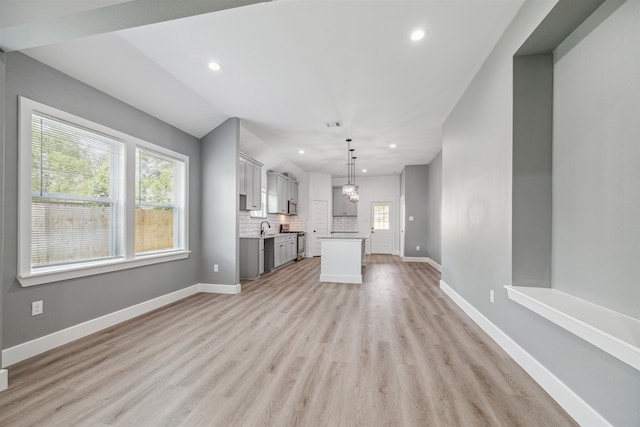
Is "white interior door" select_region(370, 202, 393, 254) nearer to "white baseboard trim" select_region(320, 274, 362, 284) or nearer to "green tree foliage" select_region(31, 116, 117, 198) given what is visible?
"white baseboard trim" select_region(320, 274, 362, 284)

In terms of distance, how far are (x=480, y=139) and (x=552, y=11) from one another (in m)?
1.40

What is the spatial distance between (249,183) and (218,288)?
2.43 m

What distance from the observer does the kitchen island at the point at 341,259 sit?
530cm

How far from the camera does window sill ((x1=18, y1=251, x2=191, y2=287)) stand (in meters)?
2.34

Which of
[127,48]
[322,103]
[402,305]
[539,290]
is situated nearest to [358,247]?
[402,305]

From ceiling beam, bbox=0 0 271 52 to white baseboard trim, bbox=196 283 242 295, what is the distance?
360 centimetres

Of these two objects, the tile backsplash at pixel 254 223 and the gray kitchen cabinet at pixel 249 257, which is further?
the tile backsplash at pixel 254 223

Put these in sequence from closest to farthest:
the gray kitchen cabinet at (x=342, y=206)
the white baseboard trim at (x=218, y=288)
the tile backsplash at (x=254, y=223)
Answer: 1. the white baseboard trim at (x=218, y=288)
2. the tile backsplash at (x=254, y=223)
3. the gray kitchen cabinet at (x=342, y=206)

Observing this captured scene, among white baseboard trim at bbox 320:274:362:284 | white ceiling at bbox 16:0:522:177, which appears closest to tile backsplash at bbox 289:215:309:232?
white baseboard trim at bbox 320:274:362:284

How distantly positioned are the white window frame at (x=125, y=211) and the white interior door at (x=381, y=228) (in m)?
7.00

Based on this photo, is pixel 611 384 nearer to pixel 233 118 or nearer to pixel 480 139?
pixel 480 139

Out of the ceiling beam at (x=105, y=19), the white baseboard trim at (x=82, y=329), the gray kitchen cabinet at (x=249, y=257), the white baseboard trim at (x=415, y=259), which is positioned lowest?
the white baseboard trim at (x=415, y=259)

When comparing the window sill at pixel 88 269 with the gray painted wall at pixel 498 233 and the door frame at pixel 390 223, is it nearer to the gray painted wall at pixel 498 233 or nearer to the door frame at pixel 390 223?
the gray painted wall at pixel 498 233

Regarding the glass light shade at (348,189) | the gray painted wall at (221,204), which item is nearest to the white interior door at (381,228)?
the glass light shade at (348,189)
